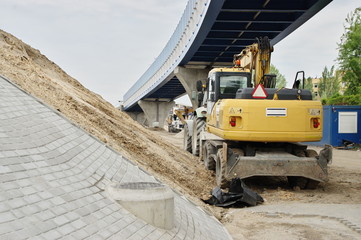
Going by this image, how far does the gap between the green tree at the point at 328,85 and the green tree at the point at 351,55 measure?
2414 cm

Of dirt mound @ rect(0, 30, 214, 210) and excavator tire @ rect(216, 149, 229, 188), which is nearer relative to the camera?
dirt mound @ rect(0, 30, 214, 210)

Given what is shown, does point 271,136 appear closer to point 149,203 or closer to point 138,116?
point 149,203

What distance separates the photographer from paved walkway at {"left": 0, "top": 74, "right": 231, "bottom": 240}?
394 centimetres

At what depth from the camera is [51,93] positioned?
34.6 ft

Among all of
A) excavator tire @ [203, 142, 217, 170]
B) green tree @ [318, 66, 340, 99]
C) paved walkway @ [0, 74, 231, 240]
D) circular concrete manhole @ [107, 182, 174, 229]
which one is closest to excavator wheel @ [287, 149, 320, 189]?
excavator tire @ [203, 142, 217, 170]

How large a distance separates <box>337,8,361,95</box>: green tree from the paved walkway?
41113mm

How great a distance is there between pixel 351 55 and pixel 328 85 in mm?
27921

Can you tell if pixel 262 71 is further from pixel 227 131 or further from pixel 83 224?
pixel 83 224

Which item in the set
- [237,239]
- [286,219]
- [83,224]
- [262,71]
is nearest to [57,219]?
[83,224]

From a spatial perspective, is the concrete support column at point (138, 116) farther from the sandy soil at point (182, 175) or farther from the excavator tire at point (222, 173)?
the excavator tire at point (222, 173)

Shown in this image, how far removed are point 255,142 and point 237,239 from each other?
486 centimetres

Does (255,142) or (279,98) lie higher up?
(279,98)

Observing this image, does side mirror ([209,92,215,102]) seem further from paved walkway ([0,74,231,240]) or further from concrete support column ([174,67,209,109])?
Result: concrete support column ([174,67,209,109])

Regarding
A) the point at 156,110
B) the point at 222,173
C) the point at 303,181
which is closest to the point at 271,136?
the point at 222,173
